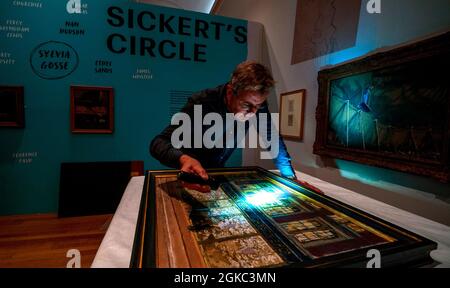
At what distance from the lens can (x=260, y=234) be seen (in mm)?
692

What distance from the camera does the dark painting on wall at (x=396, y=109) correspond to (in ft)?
3.38

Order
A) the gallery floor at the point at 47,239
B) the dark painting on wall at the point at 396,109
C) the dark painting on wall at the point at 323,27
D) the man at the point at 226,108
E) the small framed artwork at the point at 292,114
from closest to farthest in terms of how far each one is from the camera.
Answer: the dark painting on wall at the point at 396,109
the man at the point at 226,108
the dark painting on wall at the point at 323,27
the gallery floor at the point at 47,239
the small framed artwork at the point at 292,114

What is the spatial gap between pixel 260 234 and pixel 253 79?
0.89m

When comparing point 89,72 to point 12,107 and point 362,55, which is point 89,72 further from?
point 362,55

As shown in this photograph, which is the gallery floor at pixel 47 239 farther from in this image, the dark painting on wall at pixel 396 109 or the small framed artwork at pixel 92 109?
the dark painting on wall at pixel 396 109

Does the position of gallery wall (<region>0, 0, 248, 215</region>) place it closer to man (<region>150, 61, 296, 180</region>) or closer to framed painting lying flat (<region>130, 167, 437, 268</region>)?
man (<region>150, 61, 296, 180</region>)

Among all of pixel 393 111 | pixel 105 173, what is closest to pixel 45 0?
pixel 105 173

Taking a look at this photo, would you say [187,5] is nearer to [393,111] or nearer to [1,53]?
[1,53]

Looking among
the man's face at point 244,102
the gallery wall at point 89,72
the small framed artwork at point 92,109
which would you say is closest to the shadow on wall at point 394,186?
the man's face at point 244,102

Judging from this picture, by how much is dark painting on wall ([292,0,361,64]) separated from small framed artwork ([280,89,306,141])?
314 mm

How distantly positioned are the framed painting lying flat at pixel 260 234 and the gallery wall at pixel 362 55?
53cm

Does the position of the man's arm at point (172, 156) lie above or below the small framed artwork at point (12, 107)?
below

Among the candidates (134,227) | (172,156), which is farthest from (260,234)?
(172,156)

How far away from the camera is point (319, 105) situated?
5.86 ft
